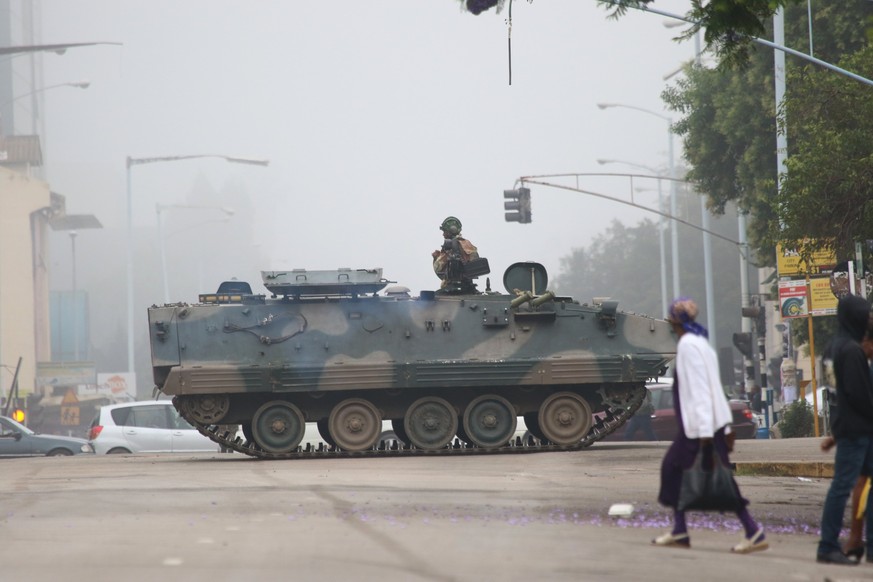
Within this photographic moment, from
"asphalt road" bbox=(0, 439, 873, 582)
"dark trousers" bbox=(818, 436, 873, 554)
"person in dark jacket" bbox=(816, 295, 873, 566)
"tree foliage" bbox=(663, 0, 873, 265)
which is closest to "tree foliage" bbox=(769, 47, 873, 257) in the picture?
"tree foliage" bbox=(663, 0, 873, 265)

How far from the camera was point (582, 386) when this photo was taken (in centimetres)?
2220

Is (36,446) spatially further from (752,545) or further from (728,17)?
(752,545)

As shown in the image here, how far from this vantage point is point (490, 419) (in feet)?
71.6

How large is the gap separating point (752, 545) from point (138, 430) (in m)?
21.0

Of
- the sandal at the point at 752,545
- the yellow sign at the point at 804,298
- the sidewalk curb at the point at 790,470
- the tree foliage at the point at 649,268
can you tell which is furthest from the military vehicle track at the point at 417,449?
the tree foliage at the point at 649,268

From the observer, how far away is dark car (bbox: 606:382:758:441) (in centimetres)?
3042

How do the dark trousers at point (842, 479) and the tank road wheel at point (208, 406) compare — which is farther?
the tank road wheel at point (208, 406)

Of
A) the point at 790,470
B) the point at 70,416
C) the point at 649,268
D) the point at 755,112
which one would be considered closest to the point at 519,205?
the point at 755,112

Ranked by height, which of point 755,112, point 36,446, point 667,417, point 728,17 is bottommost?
point 36,446

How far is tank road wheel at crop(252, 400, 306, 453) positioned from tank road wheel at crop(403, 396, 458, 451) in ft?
5.14

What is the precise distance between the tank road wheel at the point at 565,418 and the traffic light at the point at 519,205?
41.3ft

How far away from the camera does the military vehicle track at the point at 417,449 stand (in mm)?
21188

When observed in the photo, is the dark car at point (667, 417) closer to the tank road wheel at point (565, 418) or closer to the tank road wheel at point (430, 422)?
the tank road wheel at point (565, 418)

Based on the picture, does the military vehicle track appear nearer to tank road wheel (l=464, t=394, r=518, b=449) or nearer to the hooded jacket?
tank road wheel (l=464, t=394, r=518, b=449)
